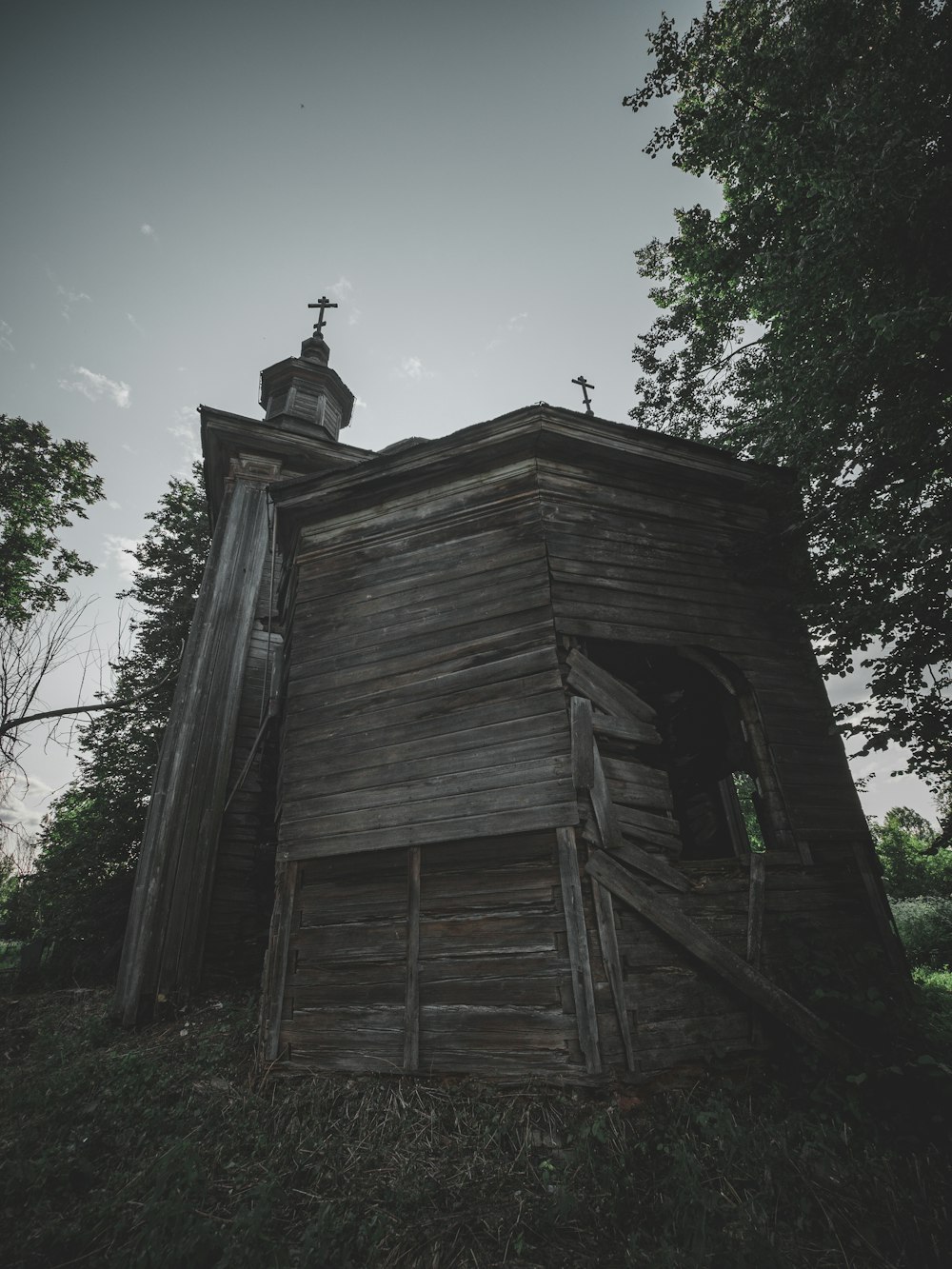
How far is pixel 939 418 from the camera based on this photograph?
19.4 feet

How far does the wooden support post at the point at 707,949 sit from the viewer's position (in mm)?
4668

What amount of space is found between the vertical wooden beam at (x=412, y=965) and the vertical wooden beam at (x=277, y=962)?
51.3 inches

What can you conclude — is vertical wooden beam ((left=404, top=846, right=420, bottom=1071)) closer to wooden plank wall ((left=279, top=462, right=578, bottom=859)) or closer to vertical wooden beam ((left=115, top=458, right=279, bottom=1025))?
wooden plank wall ((left=279, top=462, right=578, bottom=859))

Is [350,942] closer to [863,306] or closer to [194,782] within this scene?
[194,782]

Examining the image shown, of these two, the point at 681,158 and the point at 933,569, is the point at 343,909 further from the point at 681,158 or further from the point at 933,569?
the point at 681,158

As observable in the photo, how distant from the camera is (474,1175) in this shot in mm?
3838

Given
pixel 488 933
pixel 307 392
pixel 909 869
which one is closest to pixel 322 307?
pixel 307 392

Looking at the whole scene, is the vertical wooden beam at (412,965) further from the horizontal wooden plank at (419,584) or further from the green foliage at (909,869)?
the green foliage at (909,869)

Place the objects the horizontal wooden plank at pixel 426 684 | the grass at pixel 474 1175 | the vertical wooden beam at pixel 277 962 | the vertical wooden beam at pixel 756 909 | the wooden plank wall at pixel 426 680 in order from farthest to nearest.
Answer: the horizontal wooden plank at pixel 426 684, the wooden plank wall at pixel 426 680, the vertical wooden beam at pixel 277 962, the vertical wooden beam at pixel 756 909, the grass at pixel 474 1175

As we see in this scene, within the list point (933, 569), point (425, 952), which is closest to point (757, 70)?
point (933, 569)

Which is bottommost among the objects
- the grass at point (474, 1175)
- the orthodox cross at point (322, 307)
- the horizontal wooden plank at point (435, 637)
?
the grass at point (474, 1175)

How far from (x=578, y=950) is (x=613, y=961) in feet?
0.98

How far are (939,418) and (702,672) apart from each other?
13.0 feet

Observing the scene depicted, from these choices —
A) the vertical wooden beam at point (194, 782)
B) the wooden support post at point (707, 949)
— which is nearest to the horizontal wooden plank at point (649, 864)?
the wooden support post at point (707, 949)
